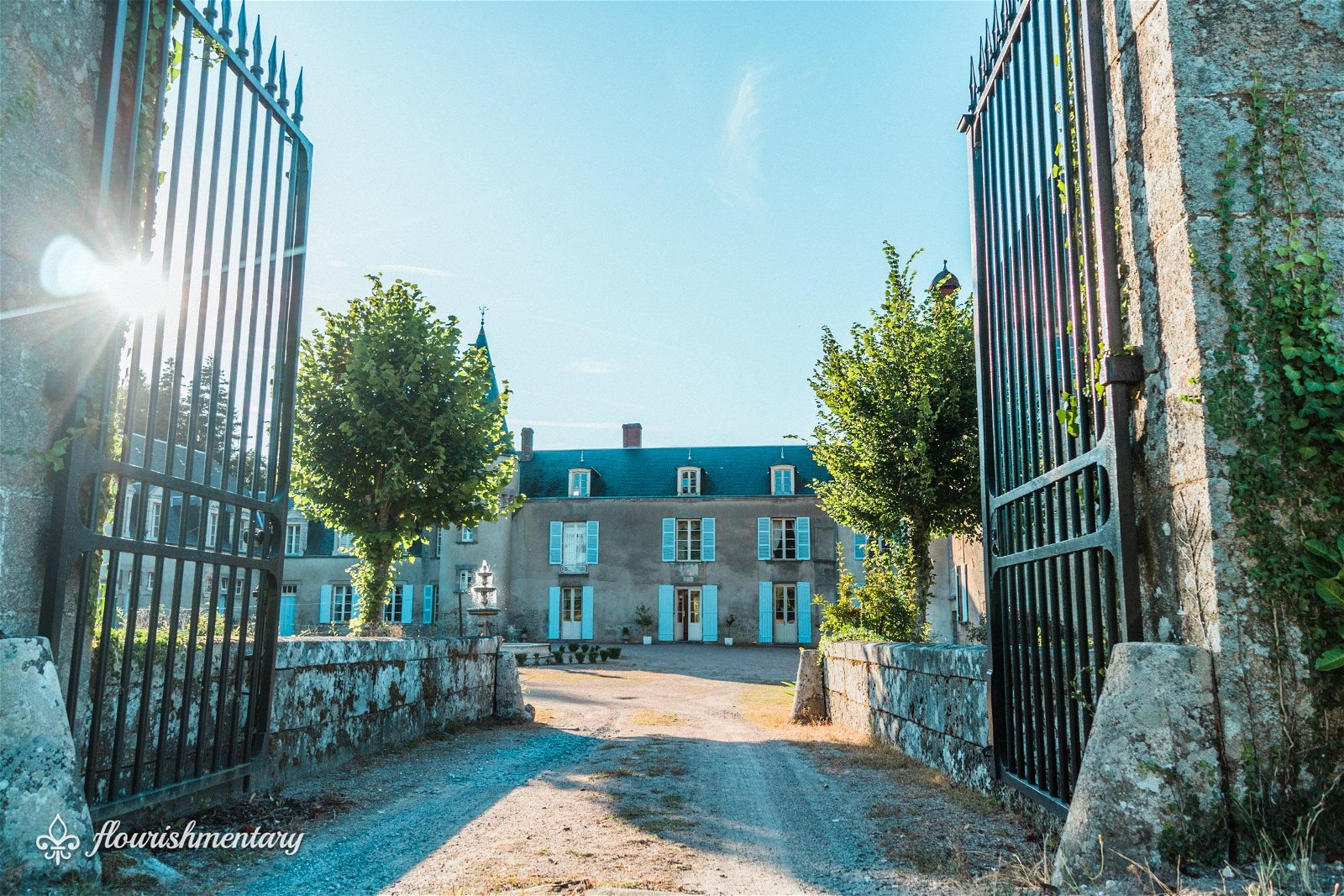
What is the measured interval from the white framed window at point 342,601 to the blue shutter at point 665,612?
10013 mm

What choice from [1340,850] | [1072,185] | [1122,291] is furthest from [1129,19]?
[1340,850]

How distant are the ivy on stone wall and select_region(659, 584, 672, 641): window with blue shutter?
26.9 metres

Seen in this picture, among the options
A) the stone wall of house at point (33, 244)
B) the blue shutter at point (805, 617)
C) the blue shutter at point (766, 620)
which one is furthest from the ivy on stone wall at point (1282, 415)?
the blue shutter at point (766, 620)

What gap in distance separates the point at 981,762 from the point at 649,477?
86.3 feet

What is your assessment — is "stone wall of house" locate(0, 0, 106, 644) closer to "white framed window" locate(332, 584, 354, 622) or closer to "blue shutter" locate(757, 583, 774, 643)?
"blue shutter" locate(757, 583, 774, 643)

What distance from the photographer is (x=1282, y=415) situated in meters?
2.85

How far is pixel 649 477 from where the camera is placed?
31125mm

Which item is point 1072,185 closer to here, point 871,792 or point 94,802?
point 871,792

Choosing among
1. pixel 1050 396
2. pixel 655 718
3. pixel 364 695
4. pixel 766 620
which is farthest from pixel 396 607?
pixel 1050 396

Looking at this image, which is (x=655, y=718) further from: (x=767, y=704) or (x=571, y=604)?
(x=571, y=604)

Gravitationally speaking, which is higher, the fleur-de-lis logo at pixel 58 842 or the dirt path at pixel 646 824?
the fleur-de-lis logo at pixel 58 842

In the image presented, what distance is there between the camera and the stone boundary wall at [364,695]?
17.7 feet

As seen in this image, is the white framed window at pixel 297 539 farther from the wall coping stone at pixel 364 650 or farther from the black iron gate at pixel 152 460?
the black iron gate at pixel 152 460

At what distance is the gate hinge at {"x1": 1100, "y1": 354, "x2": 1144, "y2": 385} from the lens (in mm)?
3252
